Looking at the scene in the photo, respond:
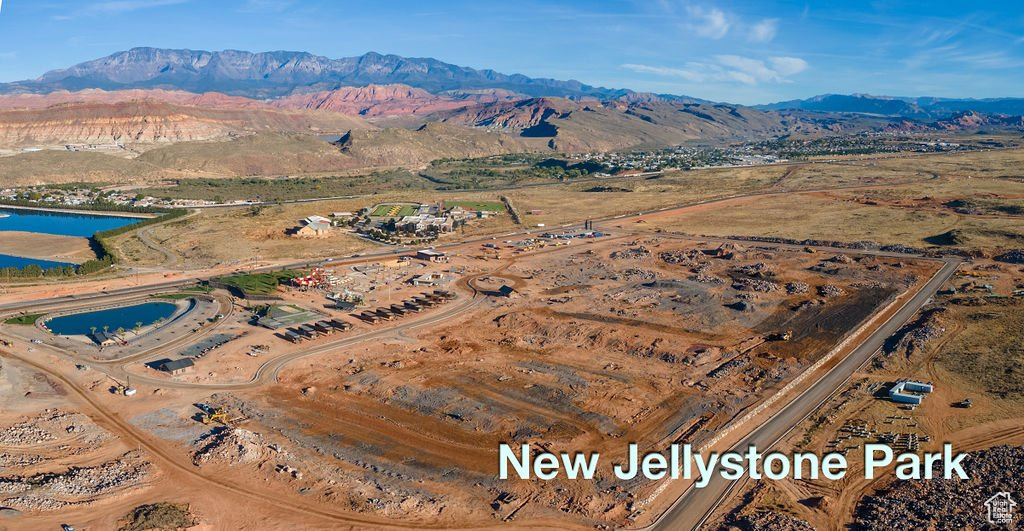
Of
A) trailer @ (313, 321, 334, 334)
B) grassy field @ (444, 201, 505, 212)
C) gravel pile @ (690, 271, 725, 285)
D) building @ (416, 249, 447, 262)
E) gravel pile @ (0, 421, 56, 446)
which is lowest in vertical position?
gravel pile @ (0, 421, 56, 446)

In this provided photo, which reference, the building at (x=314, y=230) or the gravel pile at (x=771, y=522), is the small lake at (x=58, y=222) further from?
the gravel pile at (x=771, y=522)

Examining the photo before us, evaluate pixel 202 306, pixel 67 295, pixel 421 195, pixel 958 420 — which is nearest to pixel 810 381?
pixel 958 420

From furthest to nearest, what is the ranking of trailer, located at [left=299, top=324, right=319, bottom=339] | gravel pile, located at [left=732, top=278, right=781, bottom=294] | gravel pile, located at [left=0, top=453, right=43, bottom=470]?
gravel pile, located at [left=732, top=278, right=781, bottom=294] < trailer, located at [left=299, top=324, right=319, bottom=339] < gravel pile, located at [left=0, top=453, right=43, bottom=470]

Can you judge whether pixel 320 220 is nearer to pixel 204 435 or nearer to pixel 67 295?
pixel 67 295

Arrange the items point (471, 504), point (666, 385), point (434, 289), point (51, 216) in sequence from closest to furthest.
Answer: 1. point (471, 504)
2. point (666, 385)
3. point (434, 289)
4. point (51, 216)

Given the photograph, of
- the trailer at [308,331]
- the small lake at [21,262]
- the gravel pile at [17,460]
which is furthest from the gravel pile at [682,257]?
the small lake at [21,262]

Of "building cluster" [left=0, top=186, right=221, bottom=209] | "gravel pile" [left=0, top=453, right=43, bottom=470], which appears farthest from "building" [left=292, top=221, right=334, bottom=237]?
"gravel pile" [left=0, top=453, right=43, bottom=470]

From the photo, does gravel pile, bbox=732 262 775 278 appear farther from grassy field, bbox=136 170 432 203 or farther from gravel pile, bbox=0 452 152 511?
grassy field, bbox=136 170 432 203
